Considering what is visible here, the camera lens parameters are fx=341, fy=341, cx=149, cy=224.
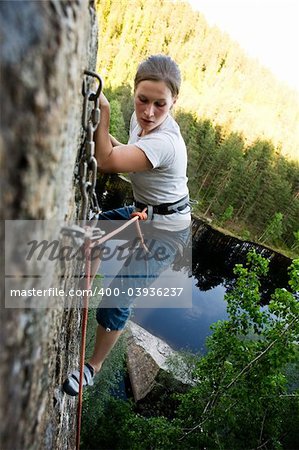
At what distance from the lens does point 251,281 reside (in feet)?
26.3

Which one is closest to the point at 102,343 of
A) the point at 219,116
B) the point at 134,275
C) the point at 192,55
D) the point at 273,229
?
the point at 134,275

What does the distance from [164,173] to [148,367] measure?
18.0 m

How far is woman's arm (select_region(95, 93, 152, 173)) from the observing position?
1.98 metres

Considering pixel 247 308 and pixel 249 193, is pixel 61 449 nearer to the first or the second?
pixel 247 308

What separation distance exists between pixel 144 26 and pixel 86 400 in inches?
A: 4336

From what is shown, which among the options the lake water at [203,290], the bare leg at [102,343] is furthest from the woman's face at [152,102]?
the lake water at [203,290]

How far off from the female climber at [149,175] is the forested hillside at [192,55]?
72774 millimetres

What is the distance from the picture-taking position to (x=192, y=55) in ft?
353

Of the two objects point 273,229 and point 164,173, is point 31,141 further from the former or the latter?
point 273,229

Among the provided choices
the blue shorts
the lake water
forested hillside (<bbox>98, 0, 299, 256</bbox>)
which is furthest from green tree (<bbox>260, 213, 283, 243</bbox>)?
the blue shorts

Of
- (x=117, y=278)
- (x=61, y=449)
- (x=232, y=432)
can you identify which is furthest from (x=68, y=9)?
(x=232, y=432)

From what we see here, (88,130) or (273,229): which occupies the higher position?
(88,130)

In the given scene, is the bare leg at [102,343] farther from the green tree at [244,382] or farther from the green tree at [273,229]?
the green tree at [273,229]

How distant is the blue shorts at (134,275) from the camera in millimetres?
2967
